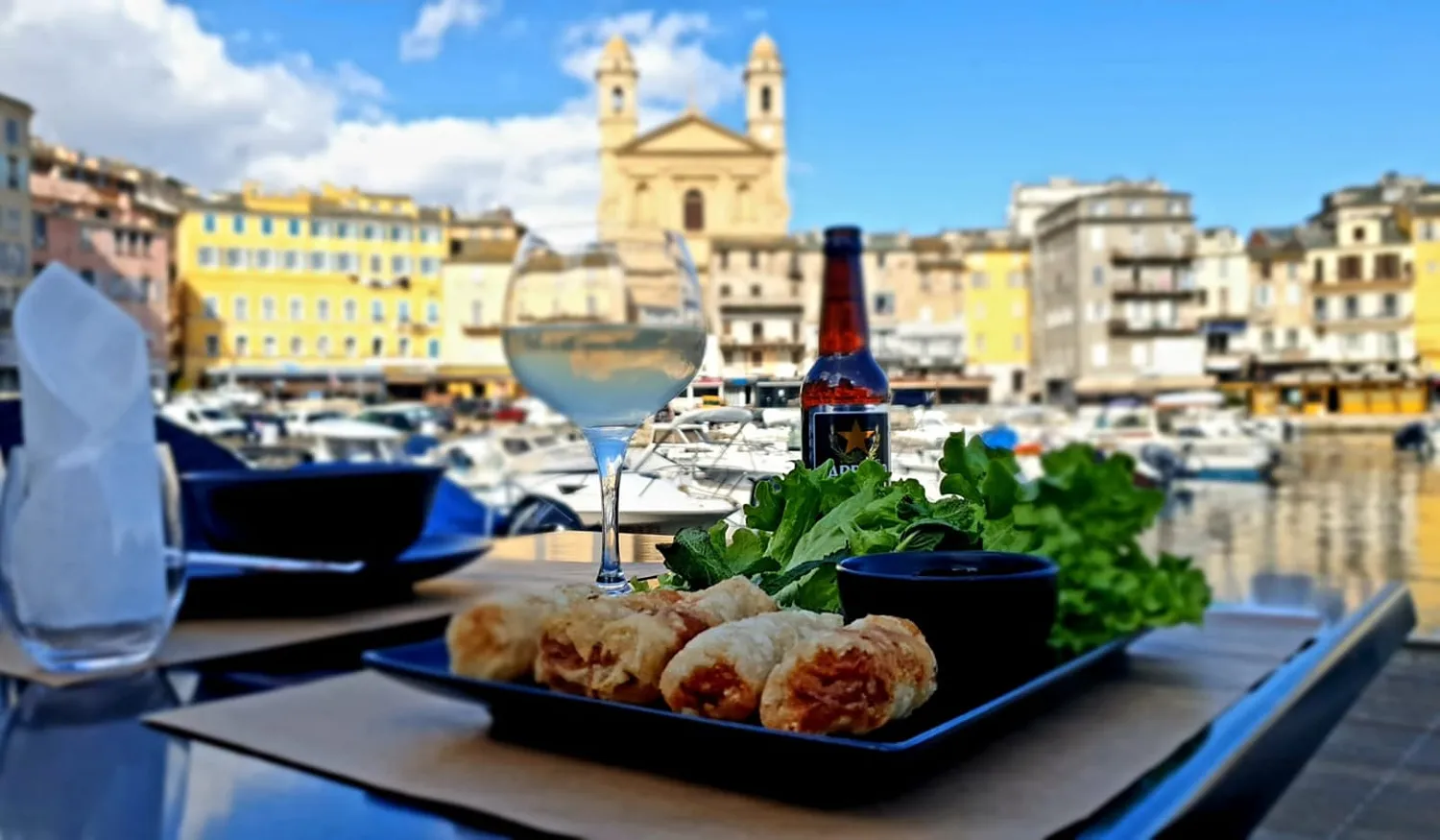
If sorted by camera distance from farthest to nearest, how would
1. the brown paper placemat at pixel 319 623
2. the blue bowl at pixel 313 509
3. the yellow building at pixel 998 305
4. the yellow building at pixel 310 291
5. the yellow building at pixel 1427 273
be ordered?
the yellow building at pixel 998 305 → the yellow building at pixel 310 291 → the yellow building at pixel 1427 273 → the blue bowl at pixel 313 509 → the brown paper placemat at pixel 319 623

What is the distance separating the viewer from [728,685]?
0.36m

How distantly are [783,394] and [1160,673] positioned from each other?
1.32 ft

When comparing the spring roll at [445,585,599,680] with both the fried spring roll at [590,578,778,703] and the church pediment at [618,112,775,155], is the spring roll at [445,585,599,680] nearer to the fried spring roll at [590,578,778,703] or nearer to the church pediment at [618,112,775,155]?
the fried spring roll at [590,578,778,703]

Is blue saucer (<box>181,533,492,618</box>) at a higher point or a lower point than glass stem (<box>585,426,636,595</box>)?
lower

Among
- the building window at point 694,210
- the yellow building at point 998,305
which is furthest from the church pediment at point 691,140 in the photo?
the yellow building at point 998,305

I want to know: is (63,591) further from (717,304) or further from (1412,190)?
(1412,190)

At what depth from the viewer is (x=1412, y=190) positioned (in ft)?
104

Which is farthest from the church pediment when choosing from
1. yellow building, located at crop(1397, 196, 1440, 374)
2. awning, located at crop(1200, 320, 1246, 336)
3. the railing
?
yellow building, located at crop(1397, 196, 1440, 374)

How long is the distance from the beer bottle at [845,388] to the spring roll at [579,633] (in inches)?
2.7

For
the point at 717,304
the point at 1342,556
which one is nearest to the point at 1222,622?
the point at 1342,556

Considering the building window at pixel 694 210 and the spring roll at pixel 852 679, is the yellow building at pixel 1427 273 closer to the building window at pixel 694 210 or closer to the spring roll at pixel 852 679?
the building window at pixel 694 210

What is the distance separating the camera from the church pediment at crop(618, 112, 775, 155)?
3341cm

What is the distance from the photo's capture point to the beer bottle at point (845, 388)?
1.17 ft

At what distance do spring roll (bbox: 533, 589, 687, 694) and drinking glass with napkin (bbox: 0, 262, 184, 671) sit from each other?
433 millimetres
